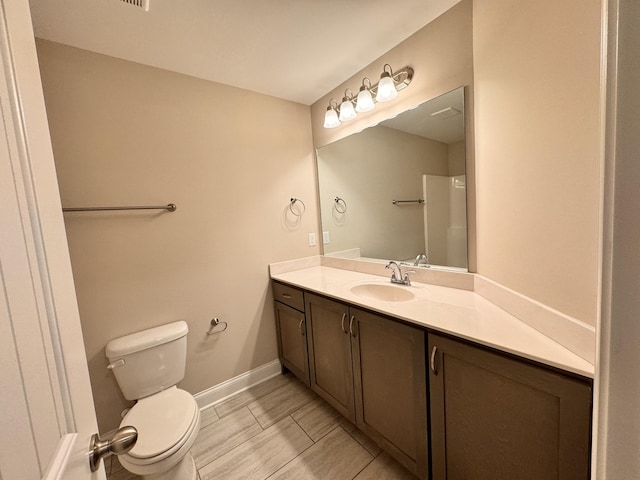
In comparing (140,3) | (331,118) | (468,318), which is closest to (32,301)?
(468,318)

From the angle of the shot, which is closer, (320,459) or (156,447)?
(156,447)

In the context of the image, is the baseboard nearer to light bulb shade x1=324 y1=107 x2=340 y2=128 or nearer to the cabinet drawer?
the cabinet drawer

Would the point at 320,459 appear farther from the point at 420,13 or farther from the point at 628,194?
the point at 420,13

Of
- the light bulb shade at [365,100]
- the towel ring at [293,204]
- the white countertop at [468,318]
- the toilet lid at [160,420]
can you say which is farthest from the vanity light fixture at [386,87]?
the toilet lid at [160,420]

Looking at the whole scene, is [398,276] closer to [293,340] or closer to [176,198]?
[293,340]

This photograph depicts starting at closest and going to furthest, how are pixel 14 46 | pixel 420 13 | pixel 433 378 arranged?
pixel 14 46, pixel 433 378, pixel 420 13

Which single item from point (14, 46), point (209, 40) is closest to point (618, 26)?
point (14, 46)

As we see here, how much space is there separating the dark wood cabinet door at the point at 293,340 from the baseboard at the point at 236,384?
119 mm

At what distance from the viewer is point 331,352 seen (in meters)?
1.57

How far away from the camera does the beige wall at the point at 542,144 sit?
71cm

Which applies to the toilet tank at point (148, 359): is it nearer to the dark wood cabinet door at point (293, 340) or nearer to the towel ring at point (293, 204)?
the dark wood cabinet door at point (293, 340)

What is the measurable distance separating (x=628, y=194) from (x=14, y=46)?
91cm

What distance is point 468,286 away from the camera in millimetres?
1426

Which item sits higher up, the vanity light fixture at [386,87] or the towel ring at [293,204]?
the vanity light fixture at [386,87]
